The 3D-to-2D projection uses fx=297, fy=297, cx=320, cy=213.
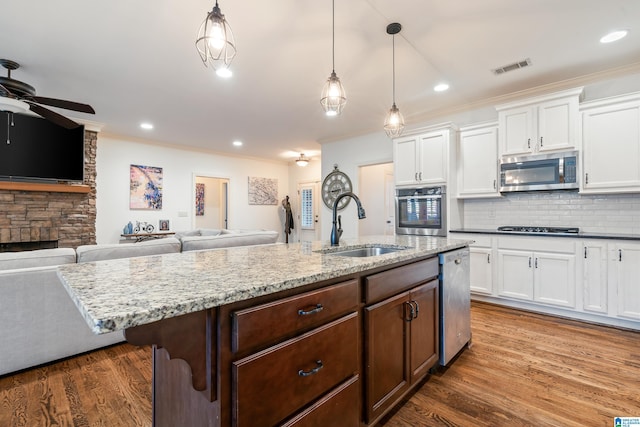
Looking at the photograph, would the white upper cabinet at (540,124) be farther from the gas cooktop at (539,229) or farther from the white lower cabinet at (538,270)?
the white lower cabinet at (538,270)

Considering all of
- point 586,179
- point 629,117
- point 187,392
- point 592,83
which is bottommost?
point 187,392

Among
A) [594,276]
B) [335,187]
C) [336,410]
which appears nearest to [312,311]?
[336,410]

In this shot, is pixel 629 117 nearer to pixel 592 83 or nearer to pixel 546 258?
pixel 592 83

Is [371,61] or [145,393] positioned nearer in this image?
[145,393]

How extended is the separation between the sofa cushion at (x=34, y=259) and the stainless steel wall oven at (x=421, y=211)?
3830mm

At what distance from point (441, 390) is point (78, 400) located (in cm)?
234

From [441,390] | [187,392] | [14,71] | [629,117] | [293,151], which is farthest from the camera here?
[293,151]

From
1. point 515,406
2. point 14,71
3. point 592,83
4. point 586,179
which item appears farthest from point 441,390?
point 14,71

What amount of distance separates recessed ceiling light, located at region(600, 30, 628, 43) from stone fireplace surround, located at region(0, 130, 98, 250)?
271 inches

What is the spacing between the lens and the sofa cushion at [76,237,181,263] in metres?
2.47

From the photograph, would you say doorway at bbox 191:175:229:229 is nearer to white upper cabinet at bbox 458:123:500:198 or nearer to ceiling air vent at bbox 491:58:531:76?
white upper cabinet at bbox 458:123:500:198

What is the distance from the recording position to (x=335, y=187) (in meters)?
6.00

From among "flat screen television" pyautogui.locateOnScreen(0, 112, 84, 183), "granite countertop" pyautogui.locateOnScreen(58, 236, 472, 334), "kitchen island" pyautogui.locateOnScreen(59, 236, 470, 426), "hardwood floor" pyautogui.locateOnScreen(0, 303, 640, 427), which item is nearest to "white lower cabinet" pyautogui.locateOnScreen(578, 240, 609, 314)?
"hardwood floor" pyautogui.locateOnScreen(0, 303, 640, 427)

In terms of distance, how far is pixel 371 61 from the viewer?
119 inches
